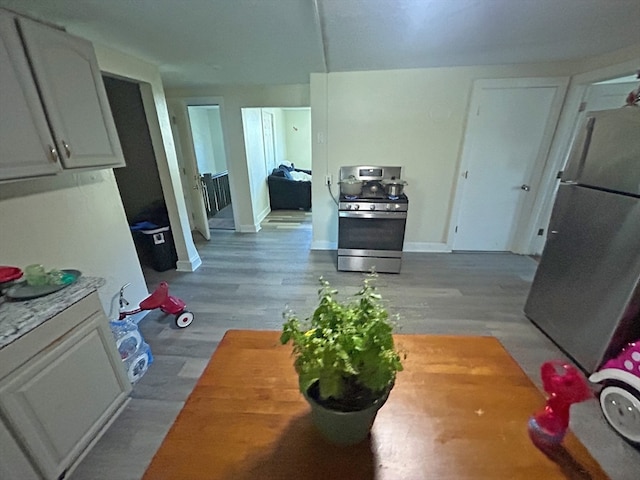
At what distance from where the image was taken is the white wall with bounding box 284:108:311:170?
7.54 metres

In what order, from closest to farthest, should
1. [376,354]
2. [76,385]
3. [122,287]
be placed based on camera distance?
[376,354] → [76,385] → [122,287]

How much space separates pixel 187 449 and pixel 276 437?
209mm

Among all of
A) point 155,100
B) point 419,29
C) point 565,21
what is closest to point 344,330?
point 419,29

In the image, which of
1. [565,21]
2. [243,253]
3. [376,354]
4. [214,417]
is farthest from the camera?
[243,253]

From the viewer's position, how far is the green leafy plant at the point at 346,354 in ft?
1.88

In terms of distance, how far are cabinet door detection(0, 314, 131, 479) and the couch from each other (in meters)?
4.59

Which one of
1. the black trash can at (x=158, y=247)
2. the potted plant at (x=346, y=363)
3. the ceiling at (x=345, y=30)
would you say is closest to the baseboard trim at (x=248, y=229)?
the black trash can at (x=158, y=247)

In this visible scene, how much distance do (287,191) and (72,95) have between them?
4304 millimetres

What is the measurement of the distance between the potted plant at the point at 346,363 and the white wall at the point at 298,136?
7613mm

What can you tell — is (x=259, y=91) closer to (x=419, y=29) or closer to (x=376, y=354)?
(x=419, y=29)

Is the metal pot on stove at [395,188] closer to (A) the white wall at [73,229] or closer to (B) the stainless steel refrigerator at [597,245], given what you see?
(B) the stainless steel refrigerator at [597,245]

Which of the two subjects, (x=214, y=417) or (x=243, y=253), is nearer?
(x=214, y=417)

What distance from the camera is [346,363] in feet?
1.83

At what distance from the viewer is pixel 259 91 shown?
3.95 meters
